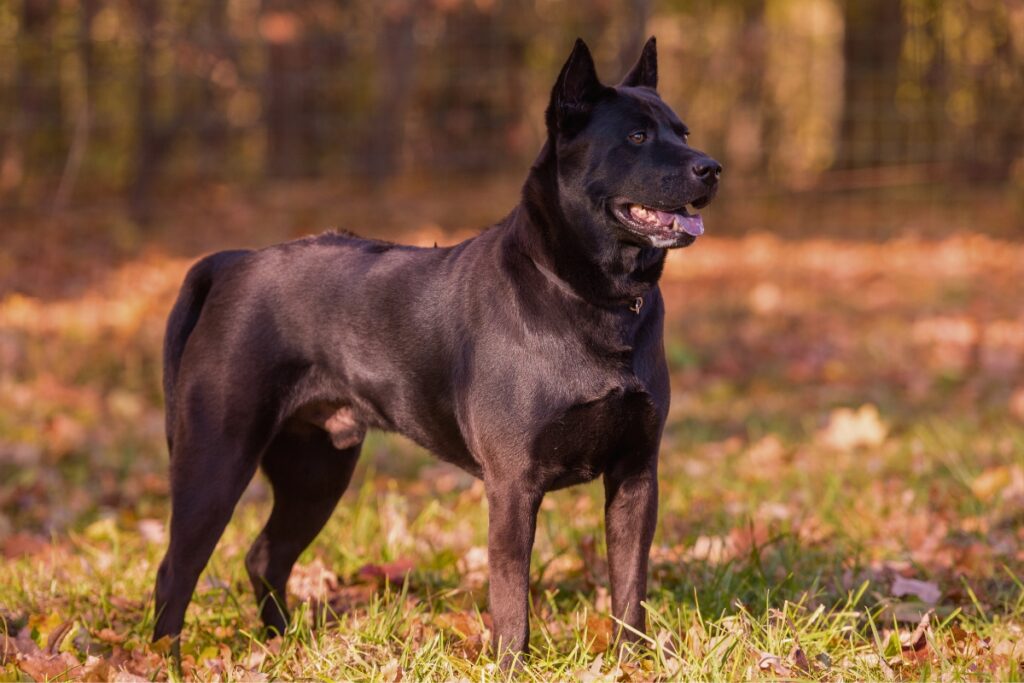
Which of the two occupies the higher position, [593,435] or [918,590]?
[593,435]

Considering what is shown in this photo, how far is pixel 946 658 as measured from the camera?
306 centimetres

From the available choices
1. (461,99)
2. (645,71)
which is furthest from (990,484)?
(461,99)

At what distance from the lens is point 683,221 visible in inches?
125

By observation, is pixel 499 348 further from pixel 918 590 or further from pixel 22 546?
pixel 22 546

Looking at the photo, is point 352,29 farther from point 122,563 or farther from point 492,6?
point 122,563

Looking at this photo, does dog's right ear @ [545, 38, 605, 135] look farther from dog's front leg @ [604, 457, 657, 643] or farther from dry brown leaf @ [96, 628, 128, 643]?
dry brown leaf @ [96, 628, 128, 643]

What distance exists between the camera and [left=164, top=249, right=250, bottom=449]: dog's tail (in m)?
3.80

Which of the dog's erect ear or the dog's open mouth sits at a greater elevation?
the dog's erect ear

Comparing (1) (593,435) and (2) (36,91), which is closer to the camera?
(1) (593,435)

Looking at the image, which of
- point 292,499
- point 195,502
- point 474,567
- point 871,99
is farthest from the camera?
point 871,99

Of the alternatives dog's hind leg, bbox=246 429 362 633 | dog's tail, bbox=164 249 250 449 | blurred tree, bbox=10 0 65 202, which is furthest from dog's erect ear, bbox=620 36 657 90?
blurred tree, bbox=10 0 65 202

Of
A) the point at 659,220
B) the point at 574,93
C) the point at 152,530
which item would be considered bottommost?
the point at 152,530

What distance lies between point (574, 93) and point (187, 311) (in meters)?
1.36

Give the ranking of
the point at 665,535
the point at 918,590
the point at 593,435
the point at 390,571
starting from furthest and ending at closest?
the point at 665,535 → the point at 390,571 → the point at 918,590 → the point at 593,435
